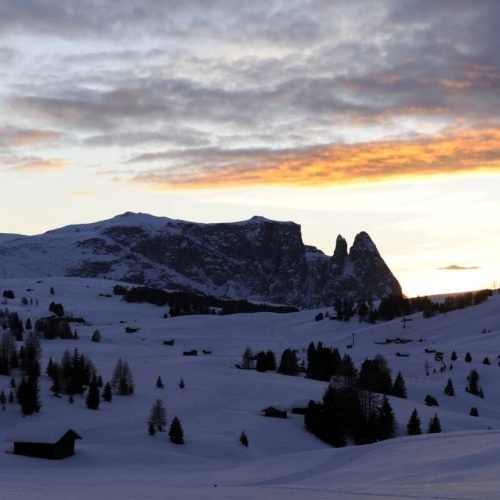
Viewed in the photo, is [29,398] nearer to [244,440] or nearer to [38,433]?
[38,433]

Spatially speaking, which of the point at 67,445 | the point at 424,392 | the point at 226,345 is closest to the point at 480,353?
the point at 424,392

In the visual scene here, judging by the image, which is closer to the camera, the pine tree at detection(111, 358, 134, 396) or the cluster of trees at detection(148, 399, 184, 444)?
the cluster of trees at detection(148, 399, 184, 444)

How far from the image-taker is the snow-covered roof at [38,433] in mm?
58812

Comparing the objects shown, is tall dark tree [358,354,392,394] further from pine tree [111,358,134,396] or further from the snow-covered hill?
pine tree [111,358,134,396]

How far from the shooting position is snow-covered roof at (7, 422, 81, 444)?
193ft

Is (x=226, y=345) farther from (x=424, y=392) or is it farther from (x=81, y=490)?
(x=81, y=490)

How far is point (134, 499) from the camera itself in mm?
32031

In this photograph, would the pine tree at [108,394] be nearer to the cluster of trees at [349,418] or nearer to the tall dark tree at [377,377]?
the cluster of trees at [349,418]

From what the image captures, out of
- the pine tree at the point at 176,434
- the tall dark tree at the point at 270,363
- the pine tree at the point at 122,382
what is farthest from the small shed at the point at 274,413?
the tall dark tree at the point at 270,363

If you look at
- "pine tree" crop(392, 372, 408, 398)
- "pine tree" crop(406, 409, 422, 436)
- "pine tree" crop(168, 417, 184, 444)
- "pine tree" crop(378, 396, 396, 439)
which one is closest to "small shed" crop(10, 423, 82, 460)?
"pine tree" crop(168, 417, 184, 444)

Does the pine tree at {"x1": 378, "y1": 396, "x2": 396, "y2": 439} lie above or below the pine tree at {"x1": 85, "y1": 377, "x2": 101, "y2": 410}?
below

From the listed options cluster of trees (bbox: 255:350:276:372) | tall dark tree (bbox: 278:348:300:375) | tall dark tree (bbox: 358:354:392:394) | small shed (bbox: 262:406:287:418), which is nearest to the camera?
small shed (bbox: 262:406:287:418)

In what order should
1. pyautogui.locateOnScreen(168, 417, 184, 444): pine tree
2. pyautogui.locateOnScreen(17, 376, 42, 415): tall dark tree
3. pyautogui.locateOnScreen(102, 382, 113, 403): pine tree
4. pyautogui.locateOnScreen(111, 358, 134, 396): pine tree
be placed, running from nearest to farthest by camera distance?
pyautogui.locateOnScreen(168, 417, 184, 444): pine tree
pyautogui.locateOnScreen(17, 376, 42, 415): tall dark tree
pyautogui.locateOnScreen(102, 382, 113, 403): pine tree
pyautogui.locateOnScreen(111, 358, 134, 396): pine tree

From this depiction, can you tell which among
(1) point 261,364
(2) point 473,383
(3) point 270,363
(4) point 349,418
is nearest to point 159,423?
(4) point 349,418
